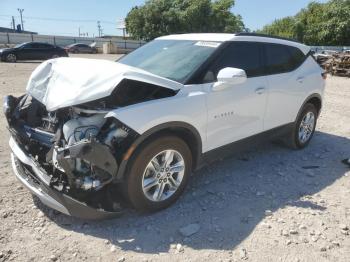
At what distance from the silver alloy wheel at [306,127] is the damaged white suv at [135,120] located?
1.32 meters

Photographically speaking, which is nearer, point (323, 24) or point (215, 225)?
point (215, 225)

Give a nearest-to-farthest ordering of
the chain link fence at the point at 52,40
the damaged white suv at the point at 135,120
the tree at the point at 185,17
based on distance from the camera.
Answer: the damaged white suv at the point at 135,120 → the tree at the point at 185,17 → the chain link fence at the point at 52,40

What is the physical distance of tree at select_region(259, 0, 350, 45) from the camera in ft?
123

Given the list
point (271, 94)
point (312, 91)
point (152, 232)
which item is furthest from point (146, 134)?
point (312, 91)

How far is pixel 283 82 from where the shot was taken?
518 cm

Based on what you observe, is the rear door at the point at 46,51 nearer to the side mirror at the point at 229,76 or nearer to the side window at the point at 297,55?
the side window at the point at 297,55

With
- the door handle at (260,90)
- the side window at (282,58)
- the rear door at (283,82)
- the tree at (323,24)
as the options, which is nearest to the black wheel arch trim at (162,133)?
the door handle at (260,90)

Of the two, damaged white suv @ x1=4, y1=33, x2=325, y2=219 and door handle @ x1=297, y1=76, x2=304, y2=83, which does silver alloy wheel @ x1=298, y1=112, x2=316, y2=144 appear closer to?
door handle @ x1=297, y1=76, x2=304, y2=83

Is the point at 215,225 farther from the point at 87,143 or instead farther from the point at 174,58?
the point at 174,58

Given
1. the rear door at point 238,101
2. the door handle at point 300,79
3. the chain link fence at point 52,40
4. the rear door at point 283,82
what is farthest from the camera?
the chain link fence at point 52,40

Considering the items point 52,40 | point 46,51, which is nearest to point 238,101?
point 46,51

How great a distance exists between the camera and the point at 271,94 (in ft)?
16.2

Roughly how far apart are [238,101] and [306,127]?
2.21 m

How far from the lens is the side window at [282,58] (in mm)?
5055
